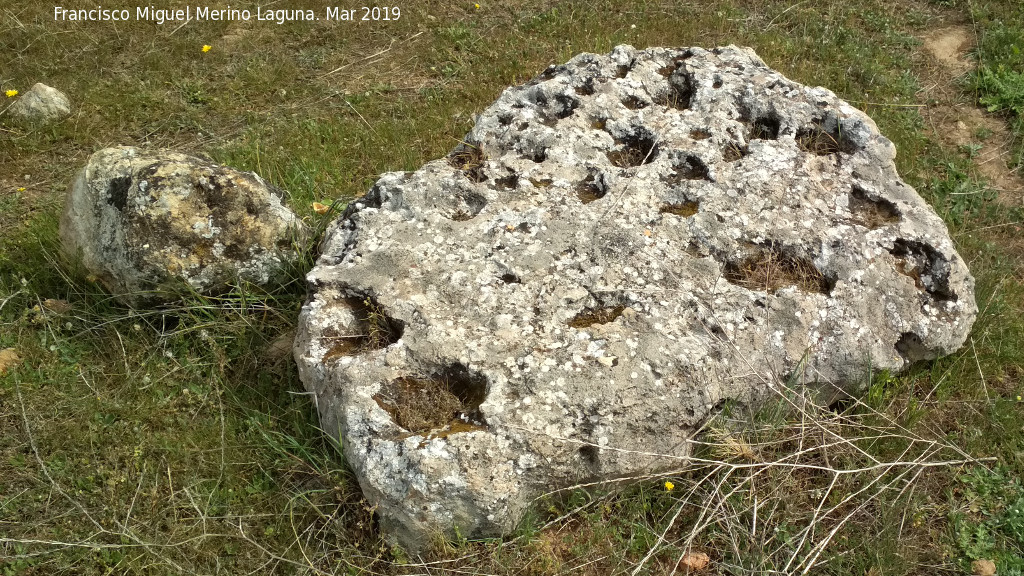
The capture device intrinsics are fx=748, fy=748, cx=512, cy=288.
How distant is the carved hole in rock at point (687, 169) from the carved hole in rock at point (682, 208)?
20 centimetres

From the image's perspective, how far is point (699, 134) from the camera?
4.50 metres

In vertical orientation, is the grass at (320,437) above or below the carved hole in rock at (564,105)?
below

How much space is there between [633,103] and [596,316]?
184 centimetres

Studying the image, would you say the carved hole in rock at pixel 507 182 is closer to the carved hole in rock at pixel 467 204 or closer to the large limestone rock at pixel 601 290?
the large limestone rock at pixel 601 290

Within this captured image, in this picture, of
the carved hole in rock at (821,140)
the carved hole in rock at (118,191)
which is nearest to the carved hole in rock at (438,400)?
the carved hole in rock at (118,191)

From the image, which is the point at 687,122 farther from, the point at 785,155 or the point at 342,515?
the point at 342,515

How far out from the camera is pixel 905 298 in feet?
12.4

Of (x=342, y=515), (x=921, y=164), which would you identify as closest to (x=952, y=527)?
(x=342, y=515)

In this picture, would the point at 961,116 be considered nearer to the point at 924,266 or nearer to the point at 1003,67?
the point at 1003,67

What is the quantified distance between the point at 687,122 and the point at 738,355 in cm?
170

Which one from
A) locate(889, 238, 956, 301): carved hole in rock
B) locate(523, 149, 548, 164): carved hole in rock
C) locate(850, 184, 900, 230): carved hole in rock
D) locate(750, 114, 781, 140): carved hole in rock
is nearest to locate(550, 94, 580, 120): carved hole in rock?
locate(523, 149, 548, 164): carved hole in rock

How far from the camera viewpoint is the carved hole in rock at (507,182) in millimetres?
4219

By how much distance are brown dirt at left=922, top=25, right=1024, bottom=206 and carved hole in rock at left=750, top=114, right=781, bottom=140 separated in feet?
6.91

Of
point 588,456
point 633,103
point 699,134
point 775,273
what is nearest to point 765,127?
point 699,134
